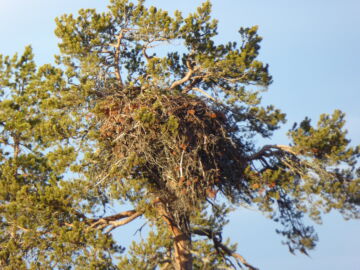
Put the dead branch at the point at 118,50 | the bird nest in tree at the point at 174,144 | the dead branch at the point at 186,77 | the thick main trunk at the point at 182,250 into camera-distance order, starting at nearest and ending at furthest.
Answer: the bird nest in tree at the point at 174,144
the thick main trunk at the point at 182,250
the dead branch at the point at 186,77
the dead branch at the point at 118,50

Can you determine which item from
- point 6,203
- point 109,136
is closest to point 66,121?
point 109,136

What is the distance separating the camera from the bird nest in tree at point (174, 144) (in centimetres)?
1204

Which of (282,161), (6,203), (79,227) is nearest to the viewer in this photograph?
(79,227)

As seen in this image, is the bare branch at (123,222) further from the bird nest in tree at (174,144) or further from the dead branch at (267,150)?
the dead branch at (267,150)

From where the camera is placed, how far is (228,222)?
15.0 m

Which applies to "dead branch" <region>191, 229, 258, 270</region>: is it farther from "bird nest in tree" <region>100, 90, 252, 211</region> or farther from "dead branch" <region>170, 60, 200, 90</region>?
"dead branch" <region>170, 60, 200, 90</region>

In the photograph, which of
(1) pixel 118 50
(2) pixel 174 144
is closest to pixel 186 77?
(1) pixel 118 50

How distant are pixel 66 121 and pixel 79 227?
2588 mm

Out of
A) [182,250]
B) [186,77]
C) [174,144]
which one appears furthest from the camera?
[186,77]

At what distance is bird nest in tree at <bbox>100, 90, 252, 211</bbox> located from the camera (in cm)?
1204

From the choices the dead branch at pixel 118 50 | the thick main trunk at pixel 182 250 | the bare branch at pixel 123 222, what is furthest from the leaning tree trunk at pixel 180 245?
the dead branch at pixel 118 50

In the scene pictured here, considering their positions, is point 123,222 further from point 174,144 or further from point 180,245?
point 174,144

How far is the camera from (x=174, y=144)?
474 inches

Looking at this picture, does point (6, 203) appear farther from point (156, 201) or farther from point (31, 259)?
point (156, 201)
